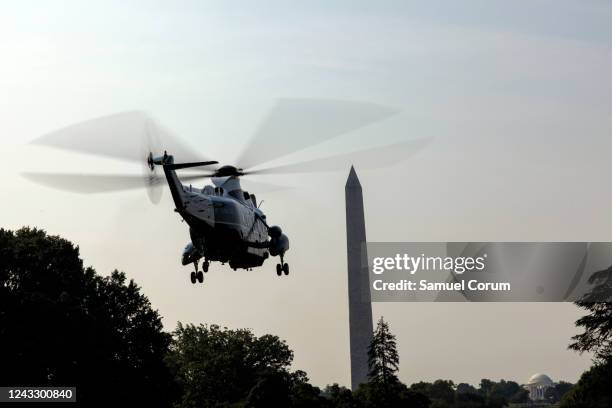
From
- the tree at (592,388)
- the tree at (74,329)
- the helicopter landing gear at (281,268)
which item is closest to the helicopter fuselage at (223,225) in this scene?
the helicopter landing gear at (281,268)

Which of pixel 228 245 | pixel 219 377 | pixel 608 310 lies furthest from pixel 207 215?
pixel 219 377

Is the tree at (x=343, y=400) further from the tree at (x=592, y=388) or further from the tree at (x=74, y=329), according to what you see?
the tree at (x=592, y=388)

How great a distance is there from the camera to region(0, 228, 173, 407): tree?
3986 inches

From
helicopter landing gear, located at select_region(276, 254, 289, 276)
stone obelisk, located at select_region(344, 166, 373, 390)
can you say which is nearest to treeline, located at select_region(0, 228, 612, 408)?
stone obelisk, located at select_region(344, 166, 373, 390)

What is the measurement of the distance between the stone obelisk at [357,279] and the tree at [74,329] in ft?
88.0

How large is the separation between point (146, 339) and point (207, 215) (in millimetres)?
54824

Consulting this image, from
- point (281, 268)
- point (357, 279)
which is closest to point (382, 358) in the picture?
point (357, 279)

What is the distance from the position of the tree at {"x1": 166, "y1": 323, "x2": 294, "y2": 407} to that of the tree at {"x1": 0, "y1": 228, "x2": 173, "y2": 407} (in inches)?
1145

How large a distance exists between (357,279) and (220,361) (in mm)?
20935

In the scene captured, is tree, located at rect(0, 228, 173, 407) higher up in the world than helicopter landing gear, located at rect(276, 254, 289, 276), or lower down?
higher up

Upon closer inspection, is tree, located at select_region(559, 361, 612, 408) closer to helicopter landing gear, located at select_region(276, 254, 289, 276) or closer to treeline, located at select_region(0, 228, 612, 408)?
treeline, located at select_region(0, 228, 612, 408)

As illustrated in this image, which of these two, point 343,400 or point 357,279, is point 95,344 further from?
point 357,279

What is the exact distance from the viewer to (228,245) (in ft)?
190

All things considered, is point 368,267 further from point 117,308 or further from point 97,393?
point 97,393
